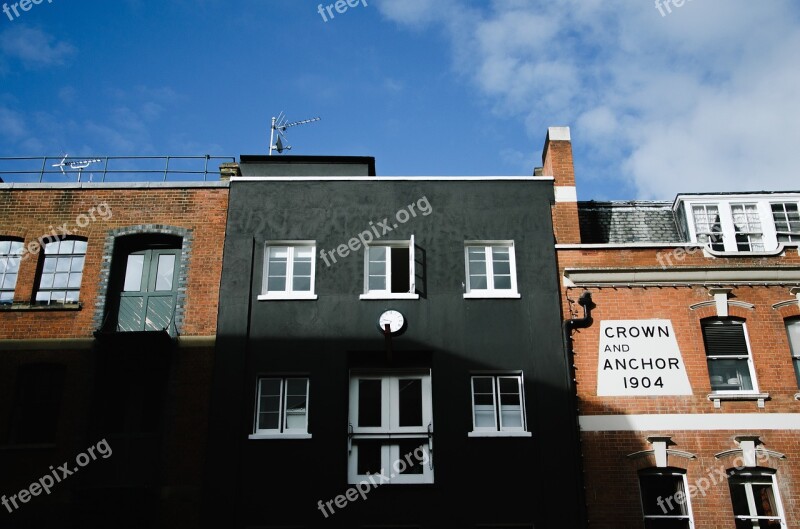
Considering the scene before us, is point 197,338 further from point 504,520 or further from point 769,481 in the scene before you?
point 769,481

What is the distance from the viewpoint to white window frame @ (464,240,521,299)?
61.1 ft

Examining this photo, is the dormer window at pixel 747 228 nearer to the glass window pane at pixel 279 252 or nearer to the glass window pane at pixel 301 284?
the glass window pane at pixel 301 284

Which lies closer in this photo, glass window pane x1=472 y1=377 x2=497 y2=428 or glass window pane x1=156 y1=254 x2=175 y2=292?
glass window pane x1=472 y1=377 x2=497 y2=428

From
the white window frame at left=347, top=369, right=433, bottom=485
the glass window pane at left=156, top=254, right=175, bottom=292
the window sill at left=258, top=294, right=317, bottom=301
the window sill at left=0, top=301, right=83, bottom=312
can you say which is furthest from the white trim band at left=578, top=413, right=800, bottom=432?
the window sill at left=0, top=301, right=83, bottom=312

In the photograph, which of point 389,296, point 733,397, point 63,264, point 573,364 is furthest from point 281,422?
point 733,397

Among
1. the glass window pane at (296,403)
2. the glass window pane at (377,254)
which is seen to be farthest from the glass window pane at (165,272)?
the glass window pane at (377,254)

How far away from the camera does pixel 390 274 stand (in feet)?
62.5

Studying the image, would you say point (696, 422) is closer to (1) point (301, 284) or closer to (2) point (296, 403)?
(2) point (296, 403)

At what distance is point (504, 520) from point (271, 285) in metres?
7.76

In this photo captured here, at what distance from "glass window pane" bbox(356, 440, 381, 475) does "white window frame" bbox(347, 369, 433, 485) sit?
8 cm

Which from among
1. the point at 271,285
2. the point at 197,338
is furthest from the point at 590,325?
the point at 197,338

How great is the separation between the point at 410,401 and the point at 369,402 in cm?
95

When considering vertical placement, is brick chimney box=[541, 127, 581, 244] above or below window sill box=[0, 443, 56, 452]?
above

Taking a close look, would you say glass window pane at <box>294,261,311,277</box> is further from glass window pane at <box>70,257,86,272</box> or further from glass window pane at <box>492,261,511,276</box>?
glass window pane at <box>70,257,86,272</box>
